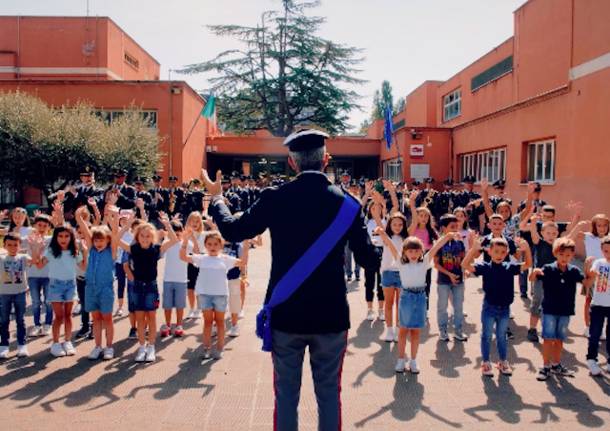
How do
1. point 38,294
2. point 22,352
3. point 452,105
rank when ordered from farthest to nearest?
1. point 452,105
2. point 38,294
3. point 22,352

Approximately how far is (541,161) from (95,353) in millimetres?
14640

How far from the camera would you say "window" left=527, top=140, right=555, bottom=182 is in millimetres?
16188

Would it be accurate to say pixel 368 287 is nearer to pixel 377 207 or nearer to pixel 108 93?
pixel 377 207

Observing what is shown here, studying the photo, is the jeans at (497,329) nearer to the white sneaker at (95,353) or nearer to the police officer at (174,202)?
the white sneaker at (95,353)

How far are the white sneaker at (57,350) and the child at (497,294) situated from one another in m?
4.55

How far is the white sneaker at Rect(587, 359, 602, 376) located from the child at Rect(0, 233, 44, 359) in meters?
6.02

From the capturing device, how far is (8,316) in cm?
638

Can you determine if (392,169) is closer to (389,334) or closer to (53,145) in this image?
(53,145)

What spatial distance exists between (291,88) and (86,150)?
1901cm

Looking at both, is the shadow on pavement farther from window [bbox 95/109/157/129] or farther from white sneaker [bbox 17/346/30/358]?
window [bbox 95/109/157/129]

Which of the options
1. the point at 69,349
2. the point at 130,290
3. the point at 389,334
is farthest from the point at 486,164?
the point at 69,349

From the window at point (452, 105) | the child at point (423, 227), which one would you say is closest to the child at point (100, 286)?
the child at point (423, 227)

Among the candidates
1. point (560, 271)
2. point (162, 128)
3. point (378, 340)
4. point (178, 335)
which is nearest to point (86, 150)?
point (162, 128)

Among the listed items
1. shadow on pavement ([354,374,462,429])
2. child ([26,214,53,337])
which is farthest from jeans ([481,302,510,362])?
child ([26,214,53,337])
